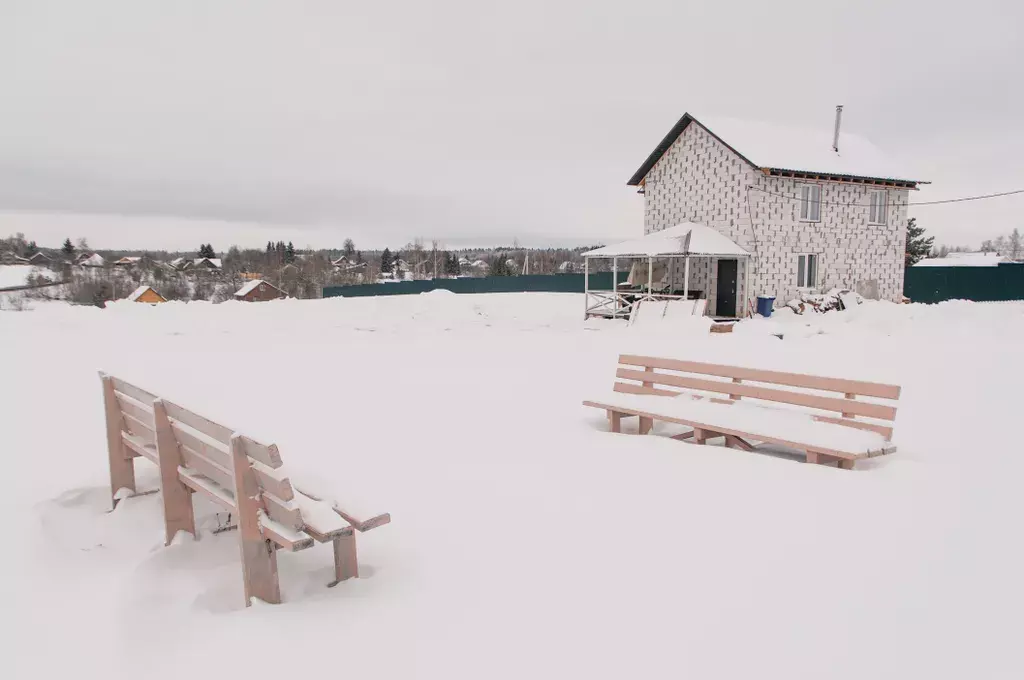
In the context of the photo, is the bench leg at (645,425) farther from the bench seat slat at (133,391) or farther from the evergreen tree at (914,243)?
the evergreen tree at (914,243)

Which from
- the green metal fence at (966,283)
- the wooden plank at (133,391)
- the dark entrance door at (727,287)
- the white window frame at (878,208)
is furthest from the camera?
the green metal fence at (966,283)

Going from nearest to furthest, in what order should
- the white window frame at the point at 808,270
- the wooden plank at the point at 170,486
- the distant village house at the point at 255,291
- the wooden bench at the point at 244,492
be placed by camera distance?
the wooden bench at the point at 244,492 < the wooden plank at the point at 170,486 < the white window frame at the point at 808,270 < the distant village house at the point at 255,291

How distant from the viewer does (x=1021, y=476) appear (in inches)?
209

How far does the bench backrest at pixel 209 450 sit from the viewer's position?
3303mm

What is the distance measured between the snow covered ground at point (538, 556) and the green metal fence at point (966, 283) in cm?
2616

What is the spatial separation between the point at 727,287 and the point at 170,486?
20991 mm

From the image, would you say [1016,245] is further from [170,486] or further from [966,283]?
[170,486]

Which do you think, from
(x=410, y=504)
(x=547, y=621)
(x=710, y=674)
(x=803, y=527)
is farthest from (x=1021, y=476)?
(x=410, y=504)

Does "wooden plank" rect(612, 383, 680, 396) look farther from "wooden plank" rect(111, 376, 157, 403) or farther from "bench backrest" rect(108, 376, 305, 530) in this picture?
"wooden plank" rect(111, 376, 157, 403)

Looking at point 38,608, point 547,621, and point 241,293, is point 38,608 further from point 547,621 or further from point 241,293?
point 241,293

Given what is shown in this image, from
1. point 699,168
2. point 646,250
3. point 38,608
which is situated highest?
point 699,168

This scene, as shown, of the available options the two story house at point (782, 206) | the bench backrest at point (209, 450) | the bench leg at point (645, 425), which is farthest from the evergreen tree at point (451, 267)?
the bench backrest at point (209, 450)

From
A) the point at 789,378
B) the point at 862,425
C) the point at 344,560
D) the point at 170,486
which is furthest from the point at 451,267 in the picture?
the point at 344,560

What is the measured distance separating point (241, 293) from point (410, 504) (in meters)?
A: 67.4
